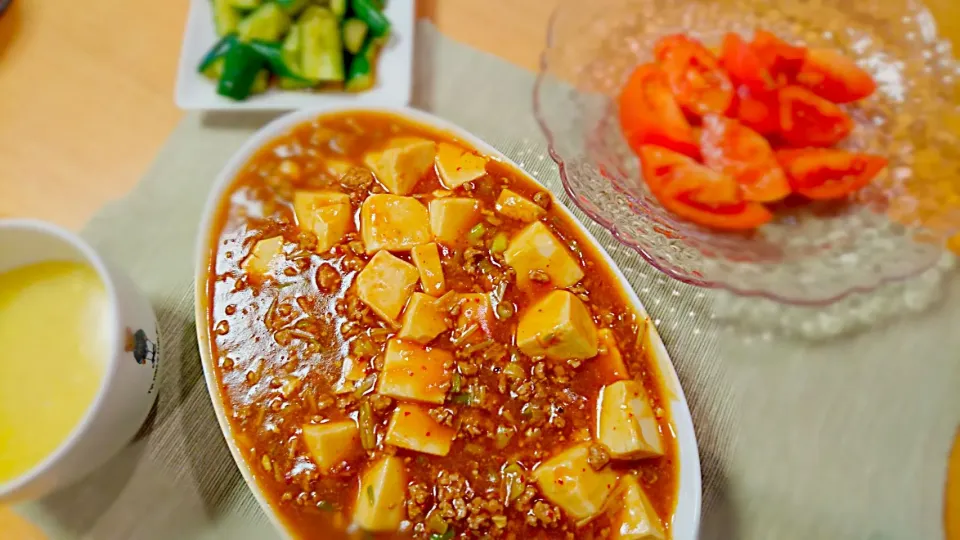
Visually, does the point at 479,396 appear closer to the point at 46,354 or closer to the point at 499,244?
the point at 499,244

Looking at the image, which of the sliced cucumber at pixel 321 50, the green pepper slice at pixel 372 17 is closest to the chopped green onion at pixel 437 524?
the sliced cucumber at pixel 321 50

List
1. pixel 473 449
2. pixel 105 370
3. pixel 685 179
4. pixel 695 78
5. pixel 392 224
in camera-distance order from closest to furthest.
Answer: pixel 105 370, pixel 473 449, pixel 392 224, pixel 685 179, pixel 695 78

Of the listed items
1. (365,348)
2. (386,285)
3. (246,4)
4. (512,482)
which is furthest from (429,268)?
(246,4)

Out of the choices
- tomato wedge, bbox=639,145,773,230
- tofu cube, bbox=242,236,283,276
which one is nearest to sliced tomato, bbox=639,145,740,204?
tomato wedge, bbox=639,145,773,230

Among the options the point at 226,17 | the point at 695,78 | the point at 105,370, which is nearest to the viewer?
the point at 105,370

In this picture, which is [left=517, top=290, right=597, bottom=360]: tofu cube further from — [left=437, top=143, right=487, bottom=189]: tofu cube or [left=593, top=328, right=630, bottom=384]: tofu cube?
[left=437, top=143, right=487, bottom=189]: tofu cube

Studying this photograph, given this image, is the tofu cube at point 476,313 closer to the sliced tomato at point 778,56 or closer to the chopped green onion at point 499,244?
the chopped green onion at point 499,244
